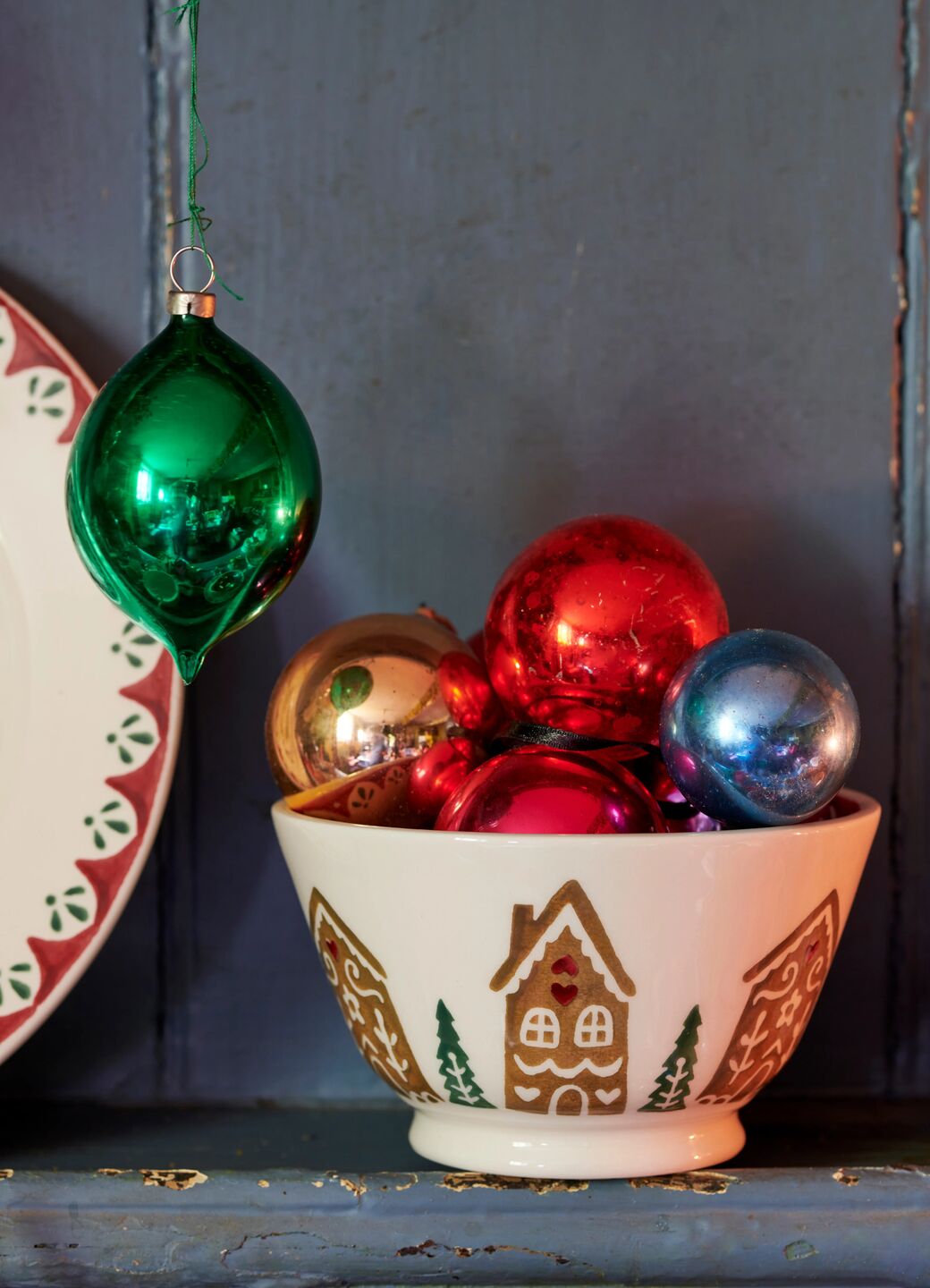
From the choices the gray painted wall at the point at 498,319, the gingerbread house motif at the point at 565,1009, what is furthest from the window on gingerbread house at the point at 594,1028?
the gray painted wall at the point at 498,319

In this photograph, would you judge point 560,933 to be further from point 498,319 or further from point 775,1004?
point 498,319

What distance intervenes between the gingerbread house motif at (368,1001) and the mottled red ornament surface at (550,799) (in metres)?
0.07

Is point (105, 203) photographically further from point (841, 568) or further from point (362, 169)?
point (841, 568)

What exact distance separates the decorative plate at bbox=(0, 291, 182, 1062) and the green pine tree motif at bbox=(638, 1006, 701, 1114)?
0.89 feet

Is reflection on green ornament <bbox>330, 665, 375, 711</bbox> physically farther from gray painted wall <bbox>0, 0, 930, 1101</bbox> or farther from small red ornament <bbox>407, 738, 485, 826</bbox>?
gray painted wall <bbox>0, 0, 930, 1101</bbox>

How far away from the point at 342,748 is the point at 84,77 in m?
0.41

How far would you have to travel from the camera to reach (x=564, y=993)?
0.49 meters

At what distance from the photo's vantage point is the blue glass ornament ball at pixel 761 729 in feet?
1.56

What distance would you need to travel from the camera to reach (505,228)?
68 cm

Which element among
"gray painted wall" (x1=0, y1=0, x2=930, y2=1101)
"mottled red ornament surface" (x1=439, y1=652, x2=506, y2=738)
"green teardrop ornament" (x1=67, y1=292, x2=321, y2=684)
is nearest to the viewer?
"green teardrop ornament" (x1=67, y1=292, x2=321, y2=684)

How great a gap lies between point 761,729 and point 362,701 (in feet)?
0.57

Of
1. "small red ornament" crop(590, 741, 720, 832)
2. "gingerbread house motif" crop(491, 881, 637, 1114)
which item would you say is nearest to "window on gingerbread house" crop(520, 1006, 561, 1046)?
"gingerbread house motif" crop(491, 881, 637, 1114)

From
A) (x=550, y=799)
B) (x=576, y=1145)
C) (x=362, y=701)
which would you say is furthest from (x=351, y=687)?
(x=576, y=1145)

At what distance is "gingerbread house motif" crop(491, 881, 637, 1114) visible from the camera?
479 mm
